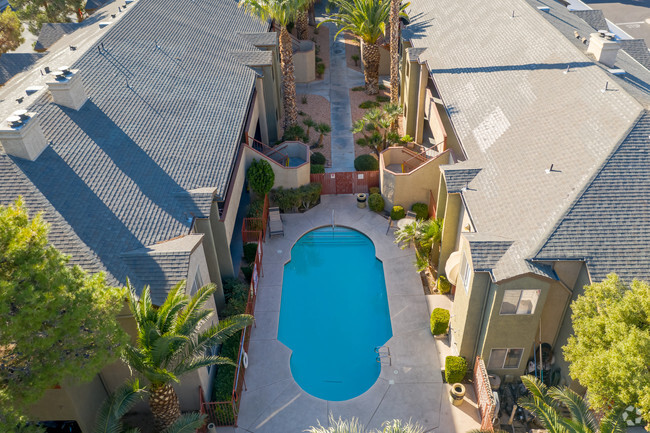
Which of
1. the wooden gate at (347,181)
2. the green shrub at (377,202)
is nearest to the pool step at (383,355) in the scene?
the green shrub at (377,202)

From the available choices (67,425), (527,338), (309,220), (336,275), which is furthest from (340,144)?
(67,425)

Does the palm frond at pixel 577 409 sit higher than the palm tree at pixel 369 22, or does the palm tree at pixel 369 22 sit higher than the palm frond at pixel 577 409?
the palm tree at pixel 369 22

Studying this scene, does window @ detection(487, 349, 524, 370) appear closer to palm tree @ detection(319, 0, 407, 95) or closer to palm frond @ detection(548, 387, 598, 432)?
palm frond @ detection(548, 387, 598, 432)

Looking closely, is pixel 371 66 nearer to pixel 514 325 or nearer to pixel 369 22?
pixel 369 22

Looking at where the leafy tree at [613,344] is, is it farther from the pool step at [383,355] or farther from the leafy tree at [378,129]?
the leafy tree at [378,129]

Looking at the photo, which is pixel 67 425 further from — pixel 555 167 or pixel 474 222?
pixel 555 167

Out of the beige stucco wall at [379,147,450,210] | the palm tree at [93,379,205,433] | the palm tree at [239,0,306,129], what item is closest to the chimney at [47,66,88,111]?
the palm tree at [93,379,205,433]
